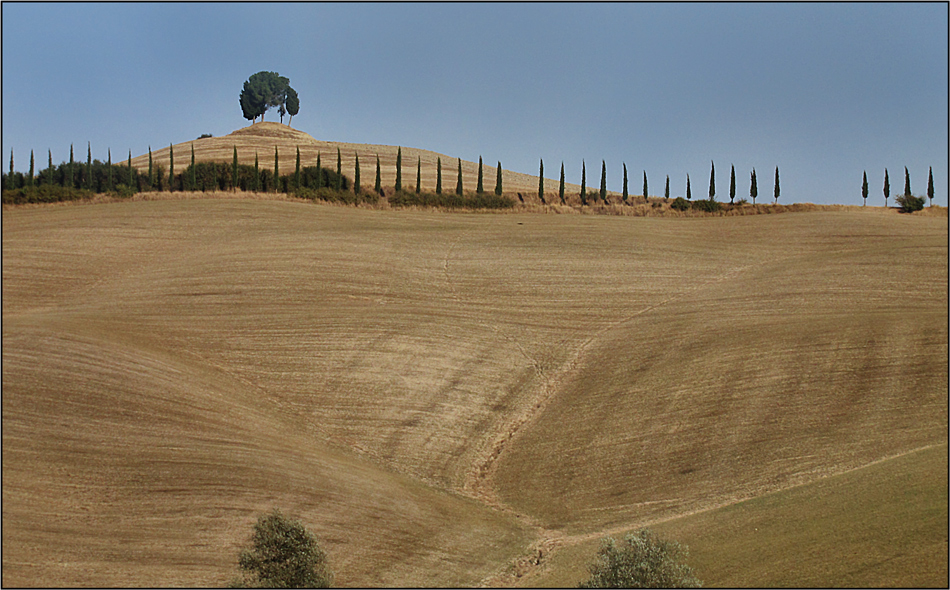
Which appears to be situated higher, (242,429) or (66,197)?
(66,197)

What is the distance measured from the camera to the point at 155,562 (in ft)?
68.5

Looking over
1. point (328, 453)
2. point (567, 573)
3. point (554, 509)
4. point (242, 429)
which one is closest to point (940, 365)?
point (554, 509)

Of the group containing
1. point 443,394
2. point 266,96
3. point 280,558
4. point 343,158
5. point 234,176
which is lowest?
point 280,558

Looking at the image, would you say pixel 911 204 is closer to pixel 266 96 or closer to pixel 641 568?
pixel 641 568

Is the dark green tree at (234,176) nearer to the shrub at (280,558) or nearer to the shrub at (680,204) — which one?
the shrub at (680,204)

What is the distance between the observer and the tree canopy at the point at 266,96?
133250mm

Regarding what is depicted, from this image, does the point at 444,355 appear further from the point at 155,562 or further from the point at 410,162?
the point at 410,162

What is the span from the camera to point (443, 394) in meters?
36.9

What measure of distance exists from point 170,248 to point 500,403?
32047 millimetres

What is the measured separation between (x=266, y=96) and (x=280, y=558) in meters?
126

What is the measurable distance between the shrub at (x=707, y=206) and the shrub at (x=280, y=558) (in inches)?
2691

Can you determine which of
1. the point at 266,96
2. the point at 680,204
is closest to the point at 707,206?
the point at 680,204

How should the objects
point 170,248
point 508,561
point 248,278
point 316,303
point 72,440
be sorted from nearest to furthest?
point 508,561
point 72,440
point 316,303
point 248,278
point 170,248

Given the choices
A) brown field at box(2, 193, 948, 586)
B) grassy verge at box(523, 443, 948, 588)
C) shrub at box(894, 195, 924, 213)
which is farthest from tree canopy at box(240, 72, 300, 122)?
grassy verge at box(523, 443, 948, 588)
